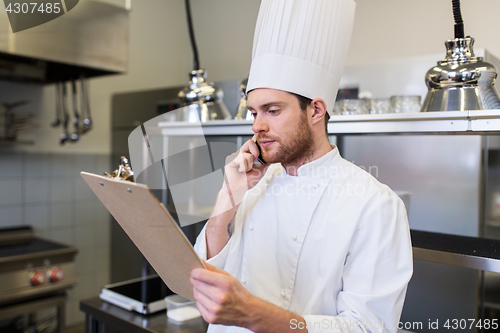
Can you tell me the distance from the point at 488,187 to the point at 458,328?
1.94 ft

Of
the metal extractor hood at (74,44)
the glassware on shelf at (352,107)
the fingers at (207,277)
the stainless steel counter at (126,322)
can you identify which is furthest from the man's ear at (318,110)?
the metal extractor hood at (74,44)

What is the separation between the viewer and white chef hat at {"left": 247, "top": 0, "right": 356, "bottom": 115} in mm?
1062

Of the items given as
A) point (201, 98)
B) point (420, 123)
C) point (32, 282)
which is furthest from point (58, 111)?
point (420, 123)

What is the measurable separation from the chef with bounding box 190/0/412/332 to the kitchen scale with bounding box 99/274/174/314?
46cm

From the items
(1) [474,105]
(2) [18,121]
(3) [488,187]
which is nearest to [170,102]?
(2) [18,121]

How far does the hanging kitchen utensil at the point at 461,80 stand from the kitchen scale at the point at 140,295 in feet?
3.77

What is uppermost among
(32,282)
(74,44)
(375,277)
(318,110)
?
(74,44)

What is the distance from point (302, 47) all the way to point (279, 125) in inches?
8.8

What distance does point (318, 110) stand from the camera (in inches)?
42.8

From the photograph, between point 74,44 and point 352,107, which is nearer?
point 352,107

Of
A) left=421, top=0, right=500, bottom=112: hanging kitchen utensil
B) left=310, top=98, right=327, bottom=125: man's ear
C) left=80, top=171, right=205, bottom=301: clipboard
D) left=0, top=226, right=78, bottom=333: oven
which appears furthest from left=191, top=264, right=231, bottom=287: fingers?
left=0, top=226, right=78, bottom=333: oven

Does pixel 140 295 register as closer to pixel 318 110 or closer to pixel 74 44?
pixel 318 110

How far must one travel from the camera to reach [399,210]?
0.95m

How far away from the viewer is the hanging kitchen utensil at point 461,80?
1021mm
